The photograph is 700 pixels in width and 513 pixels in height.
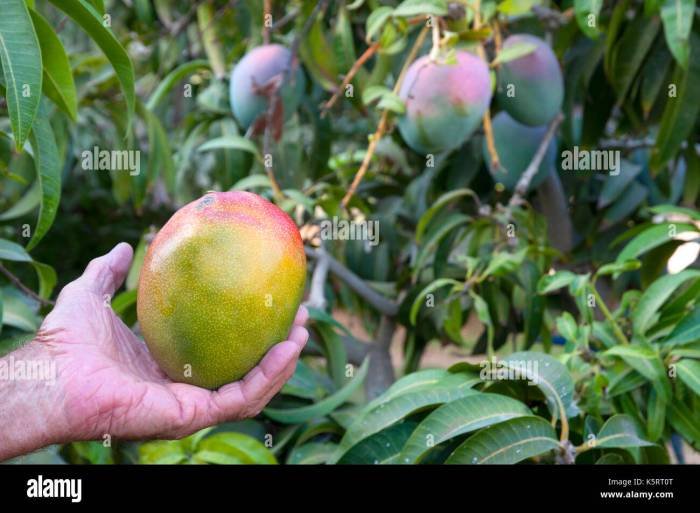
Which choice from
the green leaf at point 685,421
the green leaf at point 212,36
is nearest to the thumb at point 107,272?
the green leaf at point 685,421

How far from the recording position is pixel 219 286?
72 cm

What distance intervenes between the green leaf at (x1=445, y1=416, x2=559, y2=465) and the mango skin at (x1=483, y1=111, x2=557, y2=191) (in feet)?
2.53

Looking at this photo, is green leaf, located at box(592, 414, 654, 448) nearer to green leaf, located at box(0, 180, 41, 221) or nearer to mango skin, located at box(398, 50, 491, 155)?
mango skin, located at box(398, 50, 491, 155)

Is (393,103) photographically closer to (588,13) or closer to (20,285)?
(588,13)

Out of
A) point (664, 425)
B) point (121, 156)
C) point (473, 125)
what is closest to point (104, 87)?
point (121, 156)

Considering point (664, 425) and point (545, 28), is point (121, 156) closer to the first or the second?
point (545, 28)

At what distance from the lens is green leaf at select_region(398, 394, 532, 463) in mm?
865

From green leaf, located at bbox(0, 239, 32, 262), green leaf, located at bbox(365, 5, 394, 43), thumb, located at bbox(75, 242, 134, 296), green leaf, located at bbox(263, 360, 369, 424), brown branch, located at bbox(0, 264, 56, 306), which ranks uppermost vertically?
green leaf, located at bbox(365, 5, 394, 43)

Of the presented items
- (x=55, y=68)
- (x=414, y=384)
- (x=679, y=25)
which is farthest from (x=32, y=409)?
(x=679, y=25)

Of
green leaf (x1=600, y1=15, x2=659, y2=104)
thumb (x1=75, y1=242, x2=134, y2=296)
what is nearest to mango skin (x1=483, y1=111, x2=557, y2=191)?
green leaf (x1=600, y1=15, x2=659, y2=104)

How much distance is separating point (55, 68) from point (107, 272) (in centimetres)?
20

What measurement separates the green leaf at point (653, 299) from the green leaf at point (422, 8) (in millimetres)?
460

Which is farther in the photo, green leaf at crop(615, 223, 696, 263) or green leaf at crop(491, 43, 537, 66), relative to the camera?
green leaf at crop(491, 43, 537, 66)

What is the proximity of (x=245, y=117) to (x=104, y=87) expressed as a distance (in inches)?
10.3
